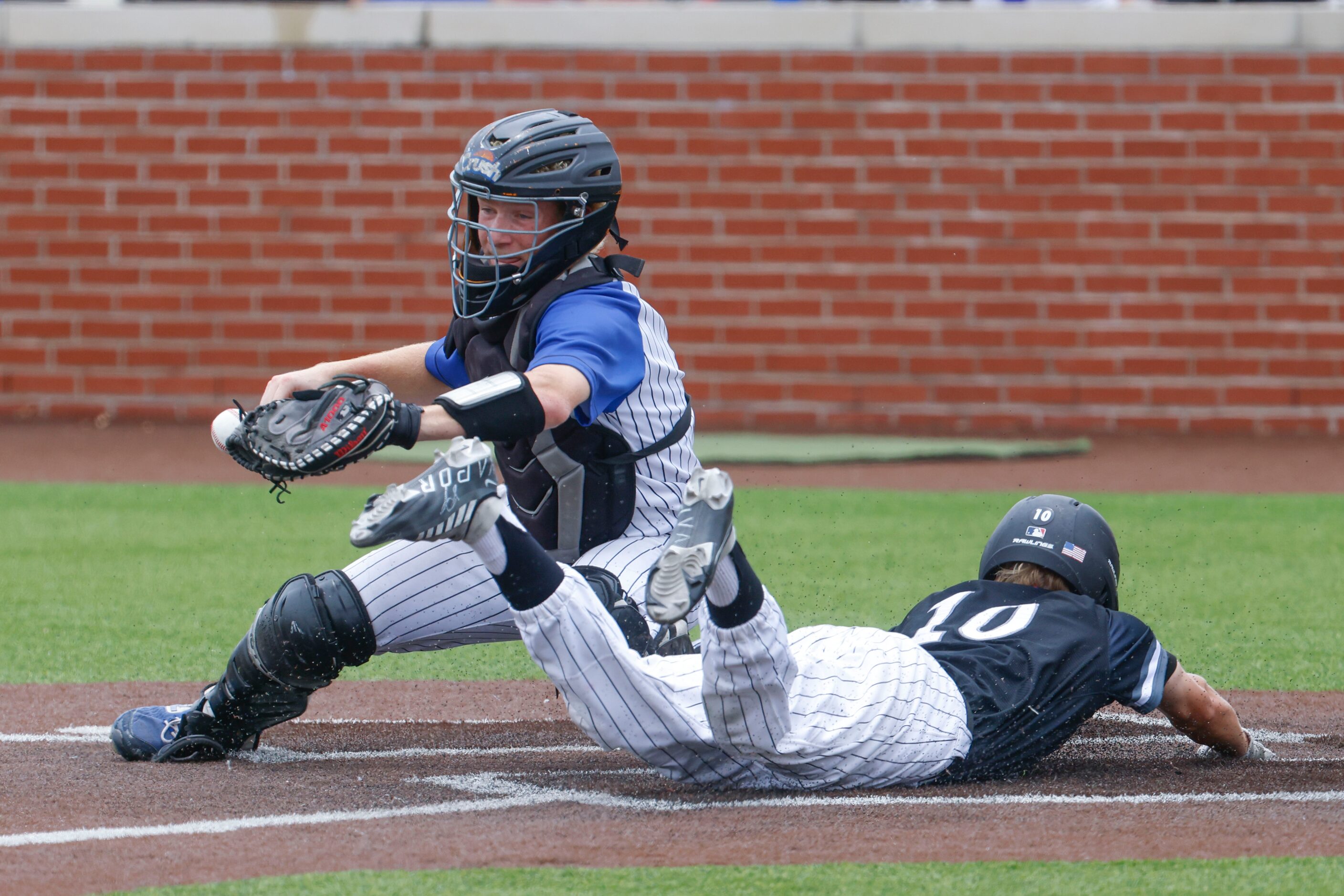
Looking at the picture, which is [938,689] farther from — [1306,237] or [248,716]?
[1306,237]

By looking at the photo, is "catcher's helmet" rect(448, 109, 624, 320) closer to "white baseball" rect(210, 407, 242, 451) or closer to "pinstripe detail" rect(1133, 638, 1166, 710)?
"white baseball" rect(210, 407, 242, 451)

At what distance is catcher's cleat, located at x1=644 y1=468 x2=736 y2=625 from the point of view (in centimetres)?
315

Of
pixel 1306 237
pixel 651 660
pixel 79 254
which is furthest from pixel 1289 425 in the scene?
pixel 651 660

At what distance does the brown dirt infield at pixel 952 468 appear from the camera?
10.5 meters

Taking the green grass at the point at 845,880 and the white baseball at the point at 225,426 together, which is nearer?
the green grass at the point at 845,880

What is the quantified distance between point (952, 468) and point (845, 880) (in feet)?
27.6

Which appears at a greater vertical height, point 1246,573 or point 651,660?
point 651,660

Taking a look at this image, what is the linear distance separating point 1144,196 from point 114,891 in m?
11.0

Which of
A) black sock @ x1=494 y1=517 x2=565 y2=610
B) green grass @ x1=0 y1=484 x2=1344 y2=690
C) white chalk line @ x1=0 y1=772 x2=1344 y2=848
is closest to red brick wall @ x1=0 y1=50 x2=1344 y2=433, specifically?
green grass @ x1=0 y1=484 x2=1344 y2=690

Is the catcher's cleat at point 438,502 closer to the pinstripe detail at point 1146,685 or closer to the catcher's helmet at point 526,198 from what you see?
the catcher's helmet at point 526,198

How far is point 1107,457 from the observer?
11.6 m

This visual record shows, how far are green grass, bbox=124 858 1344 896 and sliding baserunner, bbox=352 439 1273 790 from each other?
50 cm

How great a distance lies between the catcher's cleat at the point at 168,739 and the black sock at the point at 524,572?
3.60 ft

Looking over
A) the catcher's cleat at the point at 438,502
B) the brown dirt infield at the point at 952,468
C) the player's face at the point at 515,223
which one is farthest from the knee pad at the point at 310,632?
the brown dirt infield at the point at 952,468
